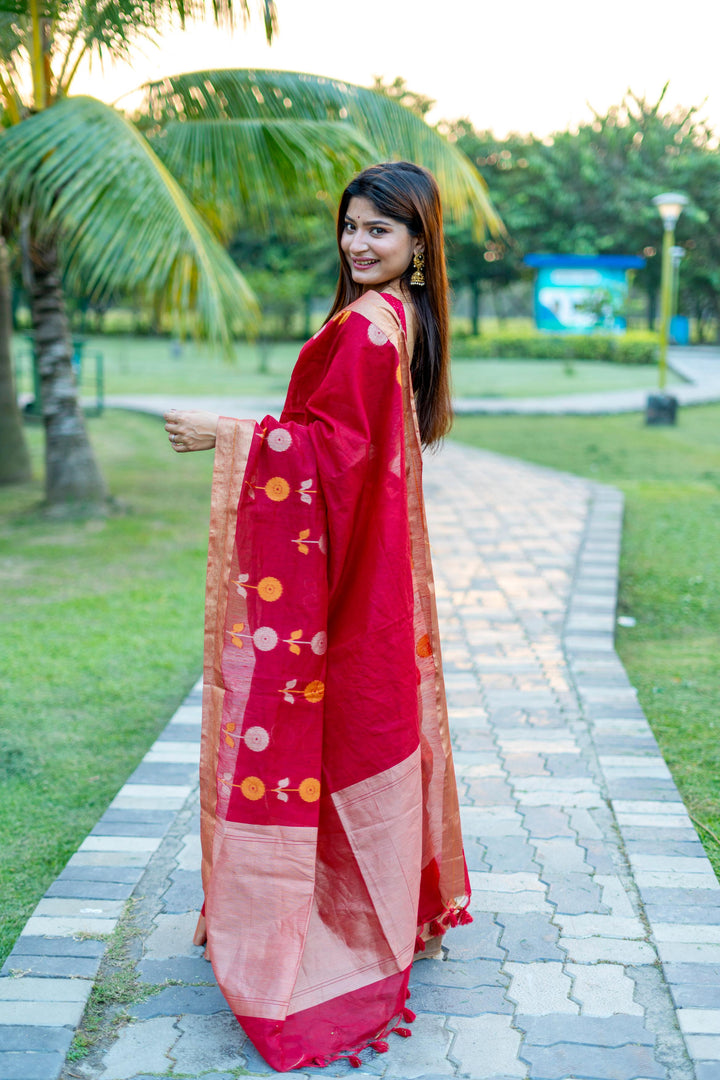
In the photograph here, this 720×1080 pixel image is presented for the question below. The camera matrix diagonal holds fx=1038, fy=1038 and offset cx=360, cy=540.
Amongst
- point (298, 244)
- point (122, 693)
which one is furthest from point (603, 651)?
point (298, 244)

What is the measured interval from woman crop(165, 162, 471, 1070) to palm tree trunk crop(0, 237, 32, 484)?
25.2ft

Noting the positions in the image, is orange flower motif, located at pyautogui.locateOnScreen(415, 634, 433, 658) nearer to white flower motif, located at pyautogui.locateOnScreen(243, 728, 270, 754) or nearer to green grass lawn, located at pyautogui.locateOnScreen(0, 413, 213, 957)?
white flower motif, located at pyautogui.locateOnScreen(243, 728, 270, 754)

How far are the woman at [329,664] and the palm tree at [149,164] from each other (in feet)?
13.8

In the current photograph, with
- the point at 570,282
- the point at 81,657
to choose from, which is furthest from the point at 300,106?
the point at 570,282

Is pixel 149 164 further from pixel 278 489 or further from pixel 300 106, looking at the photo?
pixel 278 489

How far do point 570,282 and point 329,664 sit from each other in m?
30.9

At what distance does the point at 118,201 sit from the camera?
6.14 m

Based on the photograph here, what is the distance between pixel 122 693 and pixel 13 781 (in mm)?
926

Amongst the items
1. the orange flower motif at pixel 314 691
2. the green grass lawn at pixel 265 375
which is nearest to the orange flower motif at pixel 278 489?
the orange flower motif at pixel 314 691

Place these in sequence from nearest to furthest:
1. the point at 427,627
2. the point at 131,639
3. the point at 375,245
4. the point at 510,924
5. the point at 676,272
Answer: the point at 375,245
the point at 427,627
the point at 510,924
the point at 131,639
the point at 676,272

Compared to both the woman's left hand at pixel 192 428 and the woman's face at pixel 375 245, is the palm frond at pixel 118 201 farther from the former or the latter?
the woman's left hand at pixel 192 428

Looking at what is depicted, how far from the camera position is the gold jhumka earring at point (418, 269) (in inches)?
86.1

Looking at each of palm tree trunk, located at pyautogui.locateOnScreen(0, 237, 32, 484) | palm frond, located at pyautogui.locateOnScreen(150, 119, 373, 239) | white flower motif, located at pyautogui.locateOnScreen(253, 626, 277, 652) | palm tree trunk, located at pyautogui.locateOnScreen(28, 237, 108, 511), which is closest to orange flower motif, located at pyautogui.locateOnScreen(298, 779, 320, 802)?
white flower motif, located at pyautogui.locateOnScreen(253, 626, 277, 652)

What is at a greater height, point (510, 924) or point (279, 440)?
point (279, 440)
